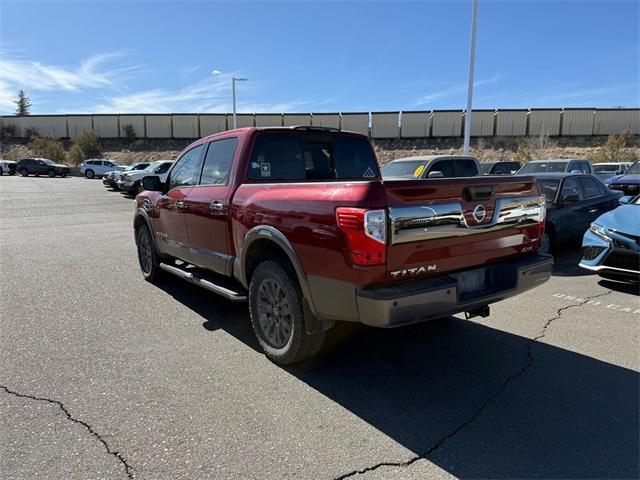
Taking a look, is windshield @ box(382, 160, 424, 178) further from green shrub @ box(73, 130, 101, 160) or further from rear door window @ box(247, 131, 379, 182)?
green shrub @ box(73, 130, 101, 160)

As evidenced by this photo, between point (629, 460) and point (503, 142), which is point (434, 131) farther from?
point (629, 460)

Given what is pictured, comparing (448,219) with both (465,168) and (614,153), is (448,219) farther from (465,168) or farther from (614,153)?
(614,153)

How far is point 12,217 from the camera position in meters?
13.6

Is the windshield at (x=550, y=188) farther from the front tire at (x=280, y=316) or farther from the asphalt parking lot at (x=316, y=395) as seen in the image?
the front tire at (x=280, y=316)

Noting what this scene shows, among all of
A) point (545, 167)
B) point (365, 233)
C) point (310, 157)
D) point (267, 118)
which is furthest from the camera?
point (267, 118)

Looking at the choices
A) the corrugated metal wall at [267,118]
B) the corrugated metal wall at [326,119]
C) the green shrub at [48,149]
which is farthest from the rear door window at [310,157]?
the green shrub at [48,149]

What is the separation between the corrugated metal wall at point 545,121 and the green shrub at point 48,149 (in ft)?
181

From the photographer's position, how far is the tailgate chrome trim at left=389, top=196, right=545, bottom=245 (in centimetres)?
283

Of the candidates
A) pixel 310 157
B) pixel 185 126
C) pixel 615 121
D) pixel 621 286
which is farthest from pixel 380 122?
pixel 310 157

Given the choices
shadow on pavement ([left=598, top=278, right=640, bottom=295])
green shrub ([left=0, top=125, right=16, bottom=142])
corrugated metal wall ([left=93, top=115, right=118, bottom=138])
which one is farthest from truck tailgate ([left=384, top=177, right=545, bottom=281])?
green shrub ([left=0, top=125, right=16, bottom=142])

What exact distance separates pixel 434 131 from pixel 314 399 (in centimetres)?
5248

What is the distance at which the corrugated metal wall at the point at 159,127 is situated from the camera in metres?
57.3

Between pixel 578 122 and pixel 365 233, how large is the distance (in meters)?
55.4

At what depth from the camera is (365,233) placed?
108 inches
